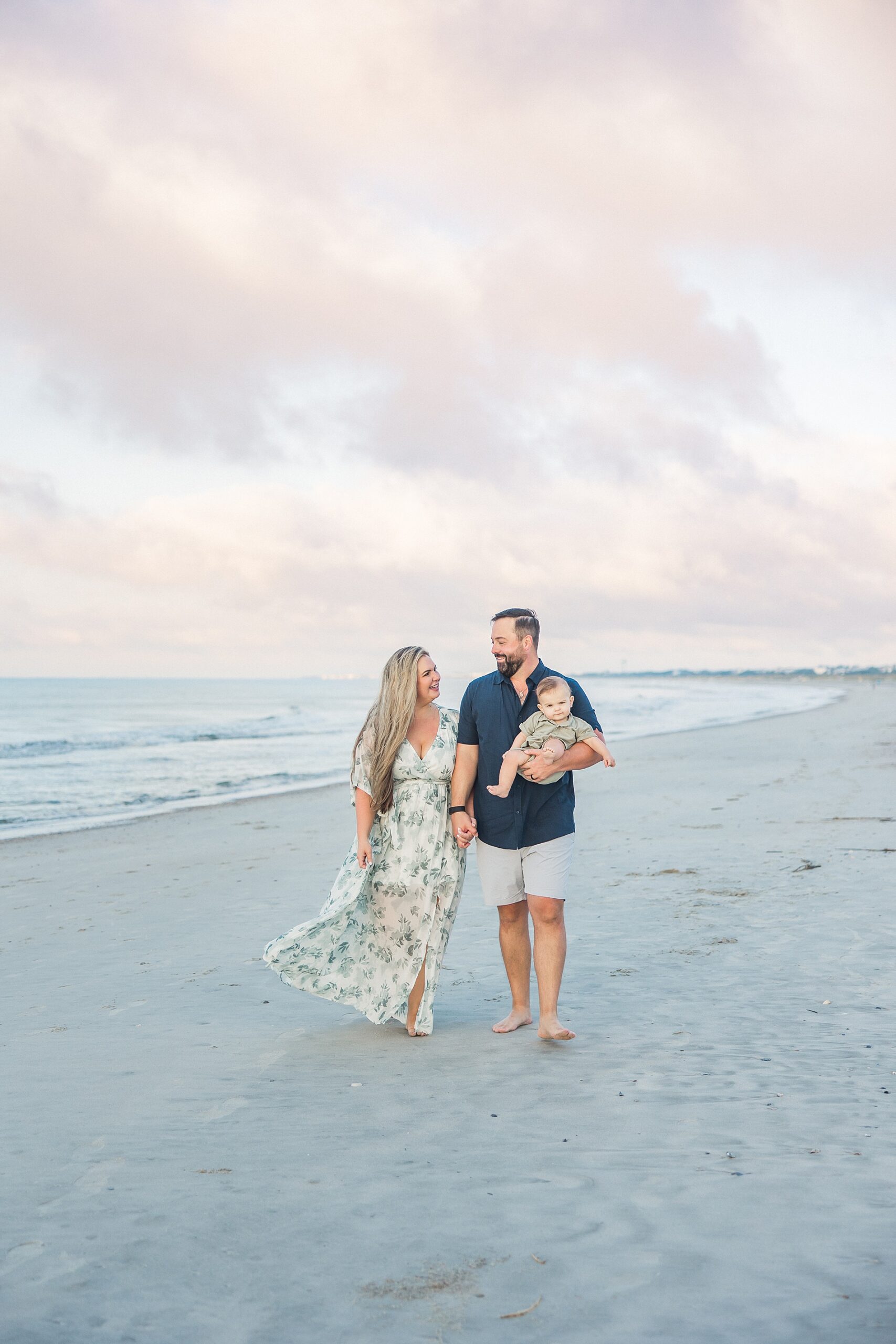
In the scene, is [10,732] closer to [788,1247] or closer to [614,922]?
[614,922]

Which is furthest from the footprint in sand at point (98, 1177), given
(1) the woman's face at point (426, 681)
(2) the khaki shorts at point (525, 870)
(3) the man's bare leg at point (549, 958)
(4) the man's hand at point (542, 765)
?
(1) the woman's face at point (426, 681)

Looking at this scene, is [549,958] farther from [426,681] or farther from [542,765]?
[426,681]

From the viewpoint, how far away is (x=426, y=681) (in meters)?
5.09

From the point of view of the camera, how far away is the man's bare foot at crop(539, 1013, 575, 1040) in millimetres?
4961

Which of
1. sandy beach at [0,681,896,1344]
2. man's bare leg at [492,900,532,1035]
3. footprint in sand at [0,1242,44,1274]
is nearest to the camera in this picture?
sandy beach at [0,681,896,1344]

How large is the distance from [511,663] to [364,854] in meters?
1.20

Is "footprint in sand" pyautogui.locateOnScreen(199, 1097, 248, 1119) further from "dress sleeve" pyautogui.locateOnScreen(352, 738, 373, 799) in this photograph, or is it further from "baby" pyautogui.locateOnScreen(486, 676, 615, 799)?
"baby" pyautogui.locateOnScreen(486, 676, 615, 799)

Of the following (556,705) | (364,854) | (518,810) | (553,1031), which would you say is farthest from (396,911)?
(556,705)

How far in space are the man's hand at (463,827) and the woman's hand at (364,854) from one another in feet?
1.42

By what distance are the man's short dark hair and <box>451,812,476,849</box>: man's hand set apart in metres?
0.90

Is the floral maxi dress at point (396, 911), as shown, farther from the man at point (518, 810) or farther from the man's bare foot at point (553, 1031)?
the man's bare foot at point (553, 1031)

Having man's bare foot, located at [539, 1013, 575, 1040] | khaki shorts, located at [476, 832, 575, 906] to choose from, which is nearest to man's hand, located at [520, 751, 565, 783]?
khaki shorts, located at [476, 832, 575, 906]

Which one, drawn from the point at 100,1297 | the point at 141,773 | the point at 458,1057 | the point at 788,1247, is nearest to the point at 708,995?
the point at 458,1057

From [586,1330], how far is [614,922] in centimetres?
488
